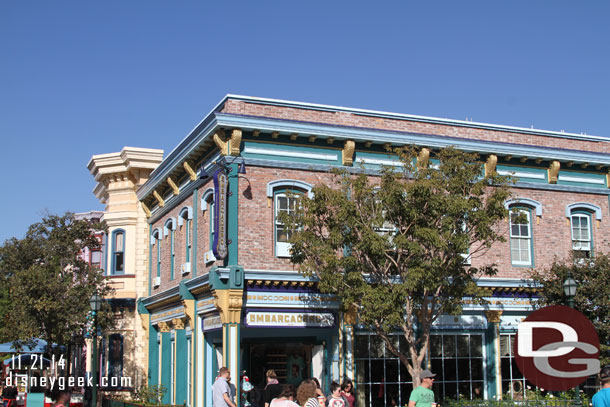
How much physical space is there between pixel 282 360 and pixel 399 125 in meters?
7.98

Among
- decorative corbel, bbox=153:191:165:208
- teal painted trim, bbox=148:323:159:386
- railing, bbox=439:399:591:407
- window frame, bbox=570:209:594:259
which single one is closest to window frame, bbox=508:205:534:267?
window frame, bbox=570:209:594:259

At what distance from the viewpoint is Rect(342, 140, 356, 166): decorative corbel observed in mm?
22422

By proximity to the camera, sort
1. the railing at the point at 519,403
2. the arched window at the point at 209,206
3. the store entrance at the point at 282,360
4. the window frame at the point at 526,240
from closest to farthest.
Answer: the railing at the point at 519,403, the store entrance at the point at 282,360, the arched window at the point at 209,206, the window frame at the point at 526,240

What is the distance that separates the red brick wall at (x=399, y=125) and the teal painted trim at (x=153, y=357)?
1187cm

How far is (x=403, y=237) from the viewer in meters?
17.9

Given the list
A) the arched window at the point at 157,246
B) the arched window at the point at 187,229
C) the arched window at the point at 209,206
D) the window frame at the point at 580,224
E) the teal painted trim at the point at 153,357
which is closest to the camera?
the arched window at the point at 209,206

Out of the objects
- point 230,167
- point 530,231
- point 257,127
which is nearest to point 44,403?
point 230,167

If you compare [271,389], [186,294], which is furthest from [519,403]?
[186,294]

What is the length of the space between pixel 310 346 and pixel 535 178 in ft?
30.5

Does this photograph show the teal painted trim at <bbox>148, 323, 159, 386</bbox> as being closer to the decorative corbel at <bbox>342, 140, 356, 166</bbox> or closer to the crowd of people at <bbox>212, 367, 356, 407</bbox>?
the decorative corbel at <bbox>342, 140, 356, 166</bbox>

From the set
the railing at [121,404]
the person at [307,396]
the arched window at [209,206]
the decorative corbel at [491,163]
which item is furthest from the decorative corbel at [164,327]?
the person at [307,396]

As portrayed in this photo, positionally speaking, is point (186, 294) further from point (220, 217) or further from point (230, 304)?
point (220, 217)

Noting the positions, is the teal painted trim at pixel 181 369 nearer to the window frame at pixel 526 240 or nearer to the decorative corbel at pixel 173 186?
the decorative corbel at pixel 173 186

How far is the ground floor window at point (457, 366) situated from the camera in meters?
23.5
